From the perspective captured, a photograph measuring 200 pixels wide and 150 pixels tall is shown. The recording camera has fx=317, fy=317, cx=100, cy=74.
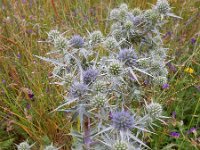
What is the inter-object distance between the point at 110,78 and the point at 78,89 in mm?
170

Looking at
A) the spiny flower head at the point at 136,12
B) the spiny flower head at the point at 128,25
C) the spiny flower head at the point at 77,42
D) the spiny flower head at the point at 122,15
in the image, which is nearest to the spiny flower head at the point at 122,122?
the spiny flower head at the point at 77,42

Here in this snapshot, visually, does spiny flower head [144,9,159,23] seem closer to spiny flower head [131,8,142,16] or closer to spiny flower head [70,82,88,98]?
spiny flower head [131,8,142,16]

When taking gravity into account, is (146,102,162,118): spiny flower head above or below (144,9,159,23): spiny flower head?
below

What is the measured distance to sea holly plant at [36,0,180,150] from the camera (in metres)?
1.40

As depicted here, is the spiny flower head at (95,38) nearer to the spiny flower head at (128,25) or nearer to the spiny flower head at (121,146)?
the spiny flower head at (128,25)

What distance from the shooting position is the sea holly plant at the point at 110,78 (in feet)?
4.59

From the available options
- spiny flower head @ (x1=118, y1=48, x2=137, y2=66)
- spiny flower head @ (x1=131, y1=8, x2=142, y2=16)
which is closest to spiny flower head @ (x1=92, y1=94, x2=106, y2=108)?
spiny flower head @ (x1=118, y1=48, x2=137, y2=66)

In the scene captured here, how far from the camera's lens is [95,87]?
1408 millimetres

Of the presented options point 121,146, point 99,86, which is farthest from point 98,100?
point 121,146

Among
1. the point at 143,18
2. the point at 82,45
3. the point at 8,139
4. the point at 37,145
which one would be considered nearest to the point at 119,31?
the point at 143,18

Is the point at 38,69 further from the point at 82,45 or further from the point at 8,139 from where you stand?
the point at 82,45

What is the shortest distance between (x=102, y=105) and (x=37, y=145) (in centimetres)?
77

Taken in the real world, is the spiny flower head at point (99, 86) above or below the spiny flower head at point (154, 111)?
above

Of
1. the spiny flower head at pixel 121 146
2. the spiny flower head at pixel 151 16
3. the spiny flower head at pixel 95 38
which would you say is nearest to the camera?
the spiny flower head at pixel 121 146
